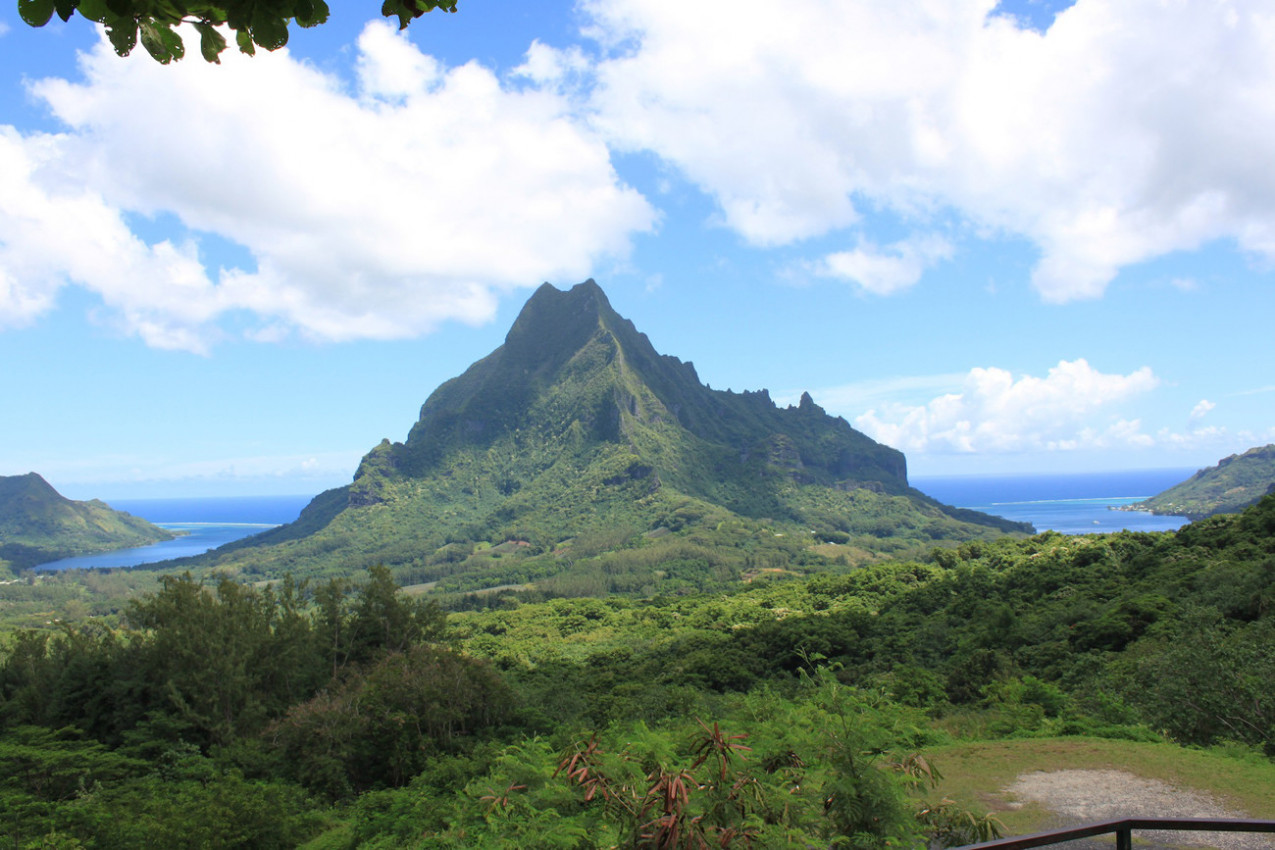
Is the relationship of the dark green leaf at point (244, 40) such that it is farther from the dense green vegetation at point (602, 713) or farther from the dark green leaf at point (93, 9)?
the dense green vegetation at point (602, 713)

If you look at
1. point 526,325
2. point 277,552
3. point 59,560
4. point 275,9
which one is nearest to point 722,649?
point 275,9

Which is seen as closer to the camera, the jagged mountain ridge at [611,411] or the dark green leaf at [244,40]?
the dark green leaf at [244,40]

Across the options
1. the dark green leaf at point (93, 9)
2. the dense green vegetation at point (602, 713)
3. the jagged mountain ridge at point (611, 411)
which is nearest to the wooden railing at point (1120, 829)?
the dense green vegetation at point (602, 713)

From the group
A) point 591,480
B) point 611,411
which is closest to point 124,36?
point 591,480

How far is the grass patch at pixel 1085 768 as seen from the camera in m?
6.56

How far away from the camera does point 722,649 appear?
117 ft

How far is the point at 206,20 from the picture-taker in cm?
174

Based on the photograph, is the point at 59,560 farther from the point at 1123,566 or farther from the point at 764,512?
the point at 1123,566

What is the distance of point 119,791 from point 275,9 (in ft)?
57.5

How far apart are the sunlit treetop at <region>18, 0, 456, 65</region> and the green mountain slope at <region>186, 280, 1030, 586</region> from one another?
304 ft

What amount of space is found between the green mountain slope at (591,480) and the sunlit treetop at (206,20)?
3653 inches

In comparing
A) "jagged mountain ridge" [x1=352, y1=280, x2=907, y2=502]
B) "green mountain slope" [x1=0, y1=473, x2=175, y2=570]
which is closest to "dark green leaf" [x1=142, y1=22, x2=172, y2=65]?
"jagged mountain ridge" [x1=352, y1=280, x2=907, y2=502]

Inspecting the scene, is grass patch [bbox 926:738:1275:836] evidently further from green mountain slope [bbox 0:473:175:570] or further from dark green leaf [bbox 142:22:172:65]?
green mountain slope [bbox 0:473:175:570]

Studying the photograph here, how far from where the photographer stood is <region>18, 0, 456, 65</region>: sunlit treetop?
5.17 feet
